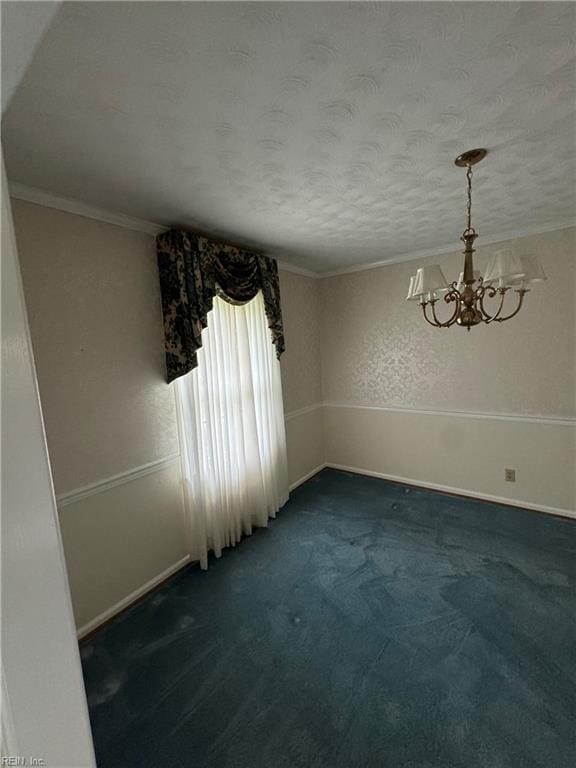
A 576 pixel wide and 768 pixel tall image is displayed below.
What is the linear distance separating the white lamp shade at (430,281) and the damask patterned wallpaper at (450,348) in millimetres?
1642

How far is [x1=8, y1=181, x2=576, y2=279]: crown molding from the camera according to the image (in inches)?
64.7

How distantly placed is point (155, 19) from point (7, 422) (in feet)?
3.41

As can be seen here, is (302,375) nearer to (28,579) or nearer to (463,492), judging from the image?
(463,492)

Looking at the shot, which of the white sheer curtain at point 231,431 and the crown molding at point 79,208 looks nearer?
the crown molding at point 79,208

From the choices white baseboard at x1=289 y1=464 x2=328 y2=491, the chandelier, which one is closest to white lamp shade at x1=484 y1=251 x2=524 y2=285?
the chandelier

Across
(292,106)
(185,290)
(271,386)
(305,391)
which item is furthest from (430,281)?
(305,391)

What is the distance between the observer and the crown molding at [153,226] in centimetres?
164

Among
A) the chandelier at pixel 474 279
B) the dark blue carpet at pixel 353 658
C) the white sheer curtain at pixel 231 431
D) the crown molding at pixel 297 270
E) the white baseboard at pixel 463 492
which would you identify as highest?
the crown molding at pixel 297 270

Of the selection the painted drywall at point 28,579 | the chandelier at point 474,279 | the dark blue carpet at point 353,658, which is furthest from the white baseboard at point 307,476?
the painted drywall at point 28,579

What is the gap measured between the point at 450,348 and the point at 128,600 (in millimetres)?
3234

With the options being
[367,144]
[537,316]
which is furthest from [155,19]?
[537,316]

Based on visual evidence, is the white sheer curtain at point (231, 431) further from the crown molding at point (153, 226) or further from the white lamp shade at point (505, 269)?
the white lamp shade at point (505, 269)

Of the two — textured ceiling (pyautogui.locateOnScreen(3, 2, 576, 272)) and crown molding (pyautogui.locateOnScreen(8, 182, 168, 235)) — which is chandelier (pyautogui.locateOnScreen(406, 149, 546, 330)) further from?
crown molding (pyautogui.locateOnScreen(8, 182, 168, 235))

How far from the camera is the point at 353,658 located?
1.62 meters
